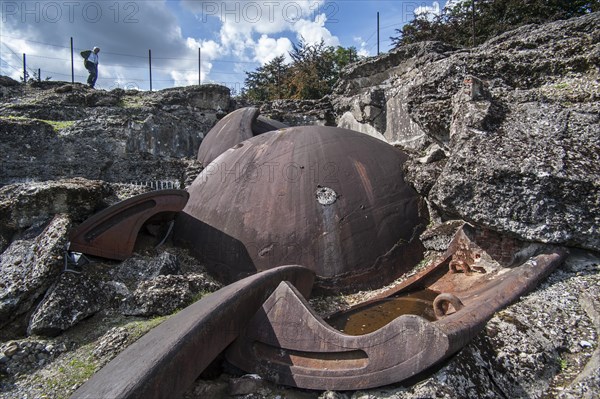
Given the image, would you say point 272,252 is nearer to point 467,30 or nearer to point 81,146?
point 81,146

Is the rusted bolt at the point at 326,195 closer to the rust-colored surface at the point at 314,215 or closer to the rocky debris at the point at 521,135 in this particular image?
the rust-colored surface at the point at 314,215

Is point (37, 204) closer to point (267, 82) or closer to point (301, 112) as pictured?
point (301, 112)

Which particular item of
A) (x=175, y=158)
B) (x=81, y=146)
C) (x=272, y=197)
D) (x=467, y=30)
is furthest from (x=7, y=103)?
(x=467, y=30)

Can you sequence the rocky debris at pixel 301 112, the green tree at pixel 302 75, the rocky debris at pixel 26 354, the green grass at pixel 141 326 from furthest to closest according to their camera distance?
1. the green tree at pixel 302 75
2. the rocky debris at pixel 301 112
3. the green grass at pixel 141 326
4. the rocky debris at pixel 26 354

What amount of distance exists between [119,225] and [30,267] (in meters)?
0.70

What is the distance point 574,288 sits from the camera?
247cm

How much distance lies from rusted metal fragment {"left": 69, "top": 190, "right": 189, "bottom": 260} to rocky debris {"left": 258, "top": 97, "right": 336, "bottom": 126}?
813cm

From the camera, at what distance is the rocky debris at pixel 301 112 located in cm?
1164

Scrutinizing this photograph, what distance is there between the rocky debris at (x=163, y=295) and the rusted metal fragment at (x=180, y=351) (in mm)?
672

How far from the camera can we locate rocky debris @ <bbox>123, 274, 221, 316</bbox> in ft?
9.57

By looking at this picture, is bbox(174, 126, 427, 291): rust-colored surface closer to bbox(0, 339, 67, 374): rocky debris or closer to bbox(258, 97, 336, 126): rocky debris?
bbox(0, 339, 67, 374): rocky debris

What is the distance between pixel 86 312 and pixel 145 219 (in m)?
0.98

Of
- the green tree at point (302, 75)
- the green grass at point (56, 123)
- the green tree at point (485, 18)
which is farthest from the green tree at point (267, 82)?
the green grass at point (56, 123)

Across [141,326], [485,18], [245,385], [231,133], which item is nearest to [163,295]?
[141,326]
